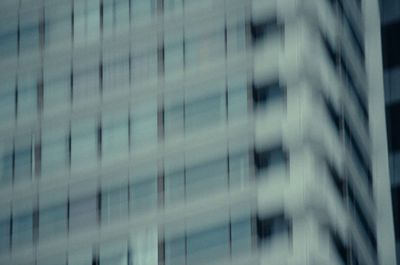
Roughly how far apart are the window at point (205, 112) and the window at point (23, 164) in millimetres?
8040

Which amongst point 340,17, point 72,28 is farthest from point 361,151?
point 72,28

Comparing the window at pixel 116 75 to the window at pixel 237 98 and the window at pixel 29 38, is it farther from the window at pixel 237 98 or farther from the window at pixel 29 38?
the window at pixel 237 98

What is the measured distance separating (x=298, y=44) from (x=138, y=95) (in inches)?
299

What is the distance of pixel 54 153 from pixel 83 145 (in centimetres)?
150

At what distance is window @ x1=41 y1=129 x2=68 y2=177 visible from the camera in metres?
56.3

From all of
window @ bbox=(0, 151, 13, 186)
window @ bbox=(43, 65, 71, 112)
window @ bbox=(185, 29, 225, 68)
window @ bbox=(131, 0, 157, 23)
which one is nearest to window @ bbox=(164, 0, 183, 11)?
window @ bbox=(131, 0, 157, 23)

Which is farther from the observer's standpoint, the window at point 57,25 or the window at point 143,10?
the window at point 57,25

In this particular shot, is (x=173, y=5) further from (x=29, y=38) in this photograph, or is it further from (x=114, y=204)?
(x=114, y=204)

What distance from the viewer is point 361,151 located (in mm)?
60938

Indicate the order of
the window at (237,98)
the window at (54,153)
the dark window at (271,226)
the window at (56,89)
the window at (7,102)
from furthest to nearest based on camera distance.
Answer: the window at (7,102) → the window at (56,89) → the window at (54,153) → the window at (237,98) → the dark window at (271,226)

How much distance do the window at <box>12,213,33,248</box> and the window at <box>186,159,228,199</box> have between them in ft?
25.9

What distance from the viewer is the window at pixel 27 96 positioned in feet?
192

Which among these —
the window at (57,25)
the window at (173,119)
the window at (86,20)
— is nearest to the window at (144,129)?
the window at (173,119)

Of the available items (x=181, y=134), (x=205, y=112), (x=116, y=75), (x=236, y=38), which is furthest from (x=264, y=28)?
(x=116, y=75)
